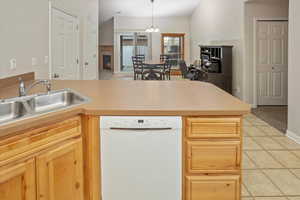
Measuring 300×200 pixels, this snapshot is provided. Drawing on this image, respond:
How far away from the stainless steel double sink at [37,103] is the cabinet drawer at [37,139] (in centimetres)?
12

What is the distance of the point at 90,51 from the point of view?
7.44 meters

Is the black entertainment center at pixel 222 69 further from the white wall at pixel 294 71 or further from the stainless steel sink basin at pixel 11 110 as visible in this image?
the stainless steel sink basin at pixel 11 110

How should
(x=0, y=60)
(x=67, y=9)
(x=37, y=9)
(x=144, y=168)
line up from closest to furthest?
(x=144, y=168) → (x=0, y=60) → (x=37, y=9) → (x=67, y=9)

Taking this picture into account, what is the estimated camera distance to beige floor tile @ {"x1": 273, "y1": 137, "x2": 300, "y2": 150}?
4.67 meters

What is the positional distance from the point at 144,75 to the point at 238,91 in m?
4.57

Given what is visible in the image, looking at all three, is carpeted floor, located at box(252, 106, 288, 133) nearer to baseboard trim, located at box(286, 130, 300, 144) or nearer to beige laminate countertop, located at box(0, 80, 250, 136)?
baseboard trim, located at box(286, 130, 300, 144)

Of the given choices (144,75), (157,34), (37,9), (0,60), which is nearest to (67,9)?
(37,9)

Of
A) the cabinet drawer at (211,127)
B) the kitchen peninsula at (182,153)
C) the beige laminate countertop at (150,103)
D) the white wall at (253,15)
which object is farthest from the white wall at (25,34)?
the white wall at (253,15)

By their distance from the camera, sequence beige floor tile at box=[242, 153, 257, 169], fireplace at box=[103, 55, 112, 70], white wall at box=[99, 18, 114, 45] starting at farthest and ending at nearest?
fireplace at box=[103, 55, 112, 70] → white wall at box=[99, 18, 114, 45] → beige floor tile at box=[242, 153, 257, 169]

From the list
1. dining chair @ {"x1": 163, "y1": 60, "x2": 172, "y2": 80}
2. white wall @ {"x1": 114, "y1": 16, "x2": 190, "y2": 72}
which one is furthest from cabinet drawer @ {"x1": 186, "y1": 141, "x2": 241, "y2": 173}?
white wall @ {"x1": 114, "y1": 16, "x2": 190, "y2": 72}

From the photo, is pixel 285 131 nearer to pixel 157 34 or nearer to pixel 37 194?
pixel 37 194

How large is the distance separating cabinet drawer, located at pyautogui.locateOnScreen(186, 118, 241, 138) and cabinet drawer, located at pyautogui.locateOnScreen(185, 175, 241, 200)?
0.93 ft

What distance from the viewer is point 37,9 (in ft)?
14.6

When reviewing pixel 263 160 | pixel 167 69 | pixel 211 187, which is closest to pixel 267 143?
pixel 263 160
